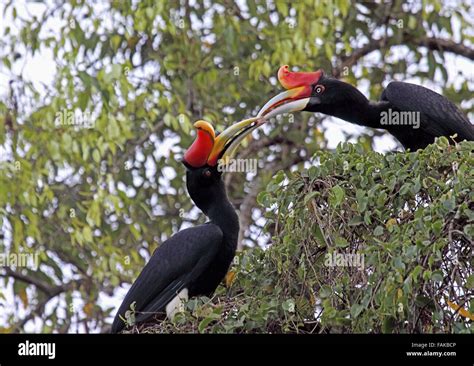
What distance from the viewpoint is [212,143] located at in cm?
470

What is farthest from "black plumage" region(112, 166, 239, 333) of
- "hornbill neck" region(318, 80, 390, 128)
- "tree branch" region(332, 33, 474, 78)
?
"tree branch" region(332, 33, 474, 78)

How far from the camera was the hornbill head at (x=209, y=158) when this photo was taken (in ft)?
15.3

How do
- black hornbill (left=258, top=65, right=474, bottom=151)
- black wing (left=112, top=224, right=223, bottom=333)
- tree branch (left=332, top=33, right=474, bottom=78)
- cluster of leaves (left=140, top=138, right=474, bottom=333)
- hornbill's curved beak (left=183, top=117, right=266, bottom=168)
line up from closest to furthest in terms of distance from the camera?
cluster of leaves (left=140, top=138, right=474, bottom=333) → black wing (left=112, top=224, right=223, bottom=333) → hornbill's curved beak (left=183, top=117, right=266, bottom=168) → black hornbill (left=258, top=65, right=474, bottom=151) → tree branch (left=332, top=33, right=474, bottom=78)

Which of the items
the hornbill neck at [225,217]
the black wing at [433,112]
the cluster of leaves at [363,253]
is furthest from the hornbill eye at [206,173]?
the black wing at [433,112]

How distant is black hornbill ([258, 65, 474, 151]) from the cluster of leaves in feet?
2.82

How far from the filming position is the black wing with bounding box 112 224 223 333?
4.52 meters

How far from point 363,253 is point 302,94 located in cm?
150

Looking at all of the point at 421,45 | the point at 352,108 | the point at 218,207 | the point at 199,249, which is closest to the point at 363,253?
the point at 199,249

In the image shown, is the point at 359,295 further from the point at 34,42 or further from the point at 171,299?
the point at 34,42

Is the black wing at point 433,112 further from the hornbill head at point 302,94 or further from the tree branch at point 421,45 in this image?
the tree branch at point 421,45

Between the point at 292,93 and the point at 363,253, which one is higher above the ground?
the point at 292,93

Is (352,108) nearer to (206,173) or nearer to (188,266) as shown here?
(206,173)

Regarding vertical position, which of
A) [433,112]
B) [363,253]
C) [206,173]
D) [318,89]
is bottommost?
[363,253]

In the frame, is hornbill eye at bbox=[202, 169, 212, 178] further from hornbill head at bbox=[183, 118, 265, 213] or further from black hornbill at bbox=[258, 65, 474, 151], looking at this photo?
black hornbill at bbox=[258, 65, 474, 151]
